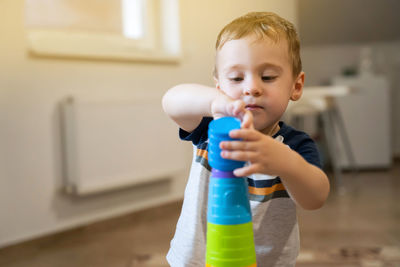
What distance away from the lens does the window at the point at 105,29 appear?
2.04 metres

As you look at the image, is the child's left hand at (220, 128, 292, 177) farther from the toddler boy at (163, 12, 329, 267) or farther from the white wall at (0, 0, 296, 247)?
the white wall at (0, 0, 296, 247)

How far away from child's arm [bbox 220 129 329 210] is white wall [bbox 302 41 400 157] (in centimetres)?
395

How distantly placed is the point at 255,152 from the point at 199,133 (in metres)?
0.31

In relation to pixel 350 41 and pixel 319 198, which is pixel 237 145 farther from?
pixel 350 41

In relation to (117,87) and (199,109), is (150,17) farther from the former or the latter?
(199,109)

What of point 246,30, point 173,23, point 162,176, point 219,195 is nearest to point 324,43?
point 173,23

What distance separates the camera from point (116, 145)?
218 centimetres

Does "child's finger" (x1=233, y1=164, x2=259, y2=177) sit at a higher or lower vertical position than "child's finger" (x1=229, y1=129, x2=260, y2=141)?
lower

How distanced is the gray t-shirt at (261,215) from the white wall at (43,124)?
1.23 metres

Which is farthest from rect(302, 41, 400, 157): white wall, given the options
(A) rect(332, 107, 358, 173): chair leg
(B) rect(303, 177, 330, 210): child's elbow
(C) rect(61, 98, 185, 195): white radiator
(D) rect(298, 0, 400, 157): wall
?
(B) rect(303, 177, 330, 210): child's elbow

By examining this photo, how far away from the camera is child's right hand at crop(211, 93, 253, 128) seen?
1.69 ft

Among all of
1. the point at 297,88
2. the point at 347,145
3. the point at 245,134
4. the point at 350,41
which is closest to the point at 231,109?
the point at 245,134

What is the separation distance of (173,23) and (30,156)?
3.67 ft

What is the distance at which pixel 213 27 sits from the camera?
2.66 m
